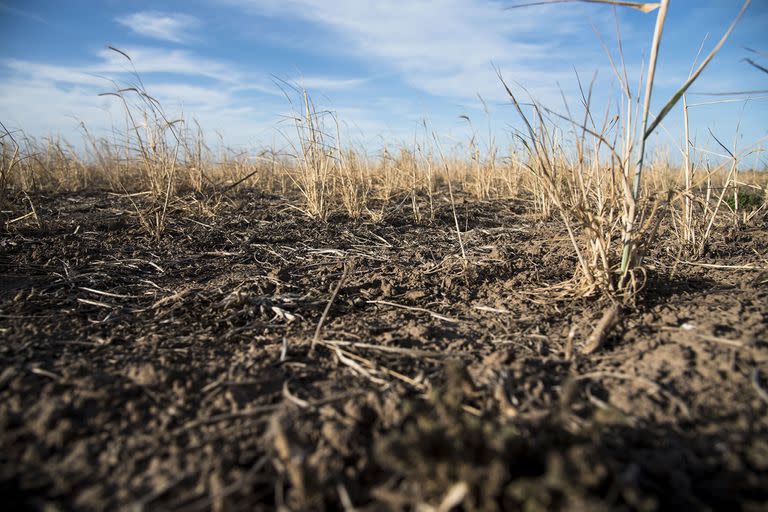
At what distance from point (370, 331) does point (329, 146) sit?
7.68 ft

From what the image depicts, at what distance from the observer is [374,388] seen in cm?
129

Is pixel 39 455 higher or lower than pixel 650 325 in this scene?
lower

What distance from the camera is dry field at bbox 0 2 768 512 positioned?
897 millimetres

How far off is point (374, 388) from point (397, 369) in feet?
0.44

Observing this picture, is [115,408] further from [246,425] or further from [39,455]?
[246,425]

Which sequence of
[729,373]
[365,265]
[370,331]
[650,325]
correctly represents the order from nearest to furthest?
[729,373] < [650,325] < [370,331] < [365,265]

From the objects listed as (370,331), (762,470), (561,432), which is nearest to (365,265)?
(370,331)

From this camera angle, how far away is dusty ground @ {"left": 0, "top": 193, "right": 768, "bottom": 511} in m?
0.89

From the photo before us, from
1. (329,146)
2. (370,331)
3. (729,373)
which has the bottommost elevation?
(370,331)

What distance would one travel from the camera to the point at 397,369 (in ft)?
4.58

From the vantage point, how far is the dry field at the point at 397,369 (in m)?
0.90

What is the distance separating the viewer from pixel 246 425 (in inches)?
44.0

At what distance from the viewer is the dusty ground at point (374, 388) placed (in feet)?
2.92

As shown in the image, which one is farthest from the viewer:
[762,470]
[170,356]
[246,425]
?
[170,356]
